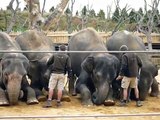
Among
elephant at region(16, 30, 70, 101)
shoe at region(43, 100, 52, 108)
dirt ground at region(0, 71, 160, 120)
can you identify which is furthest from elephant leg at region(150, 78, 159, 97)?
shoe at region(43, 100, 52, 108)

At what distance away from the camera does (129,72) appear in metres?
9.29

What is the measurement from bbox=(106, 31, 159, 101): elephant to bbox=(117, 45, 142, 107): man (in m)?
0.40

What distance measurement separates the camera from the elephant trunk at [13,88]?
8.66 metres

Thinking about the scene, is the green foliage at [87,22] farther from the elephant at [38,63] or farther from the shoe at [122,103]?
the shoe at [122,103]

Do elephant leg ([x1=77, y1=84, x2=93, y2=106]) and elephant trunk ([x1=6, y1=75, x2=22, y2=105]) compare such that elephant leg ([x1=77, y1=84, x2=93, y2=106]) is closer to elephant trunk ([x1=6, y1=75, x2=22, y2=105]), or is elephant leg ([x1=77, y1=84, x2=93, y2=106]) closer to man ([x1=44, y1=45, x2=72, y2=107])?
man ([x1=44, y1=45, x2=72, y2=107])

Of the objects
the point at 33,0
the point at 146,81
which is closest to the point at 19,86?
the point at 146,81

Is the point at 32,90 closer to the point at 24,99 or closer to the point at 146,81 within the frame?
the point at 24,99

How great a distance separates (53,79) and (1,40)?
2.11m

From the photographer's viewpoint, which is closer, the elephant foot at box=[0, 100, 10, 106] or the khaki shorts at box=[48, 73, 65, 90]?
the elephant foot at box=[0, 100, 10, 106]

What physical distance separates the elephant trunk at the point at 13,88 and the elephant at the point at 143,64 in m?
2.89

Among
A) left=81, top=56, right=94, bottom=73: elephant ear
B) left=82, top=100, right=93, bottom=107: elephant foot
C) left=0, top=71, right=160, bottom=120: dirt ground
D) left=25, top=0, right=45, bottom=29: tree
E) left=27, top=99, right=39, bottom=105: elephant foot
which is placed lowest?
left=0, top=71, right=160, bottom=120: dirt ground

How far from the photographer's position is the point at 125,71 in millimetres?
9344

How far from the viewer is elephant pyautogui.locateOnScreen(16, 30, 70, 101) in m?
9.80

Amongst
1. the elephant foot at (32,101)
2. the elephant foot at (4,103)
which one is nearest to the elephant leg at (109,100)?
the elephant foot at (32,101)
